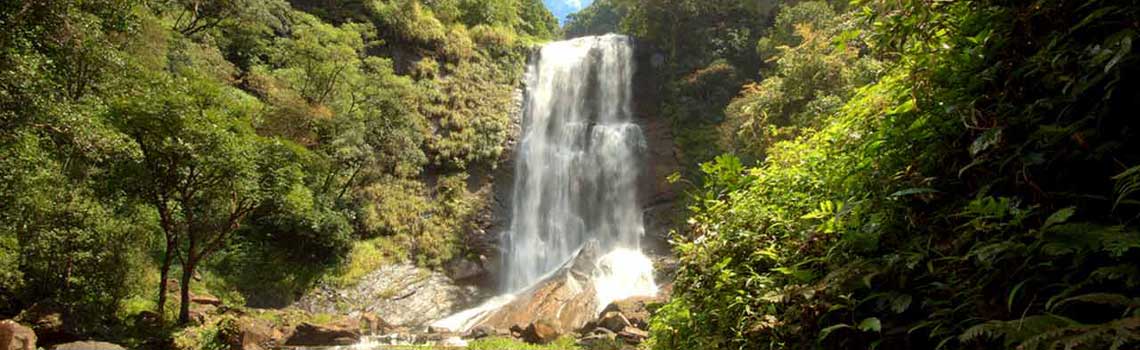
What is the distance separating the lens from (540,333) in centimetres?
1346

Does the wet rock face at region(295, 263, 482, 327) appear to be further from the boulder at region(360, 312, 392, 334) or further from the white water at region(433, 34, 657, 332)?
the white water at region(433, 34, 657, 332)

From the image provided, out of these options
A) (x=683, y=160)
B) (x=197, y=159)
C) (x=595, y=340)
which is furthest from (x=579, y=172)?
(x=197, y=159)

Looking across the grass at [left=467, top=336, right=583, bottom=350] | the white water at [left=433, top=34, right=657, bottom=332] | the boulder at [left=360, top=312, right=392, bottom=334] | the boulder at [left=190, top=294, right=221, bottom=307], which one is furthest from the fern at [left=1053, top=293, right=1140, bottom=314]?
the white water at [left=433, top=34, right=657, bottom=332]

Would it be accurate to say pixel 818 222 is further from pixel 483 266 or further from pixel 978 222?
pixel 483 266

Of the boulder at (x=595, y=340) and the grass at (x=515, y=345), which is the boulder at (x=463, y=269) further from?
the boulder at (x=595, y=340)

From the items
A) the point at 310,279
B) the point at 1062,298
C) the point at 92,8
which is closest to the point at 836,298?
the point at 1062,298

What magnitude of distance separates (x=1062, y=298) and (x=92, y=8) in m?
12.1

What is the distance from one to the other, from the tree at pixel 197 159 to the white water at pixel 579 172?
7.75 meters

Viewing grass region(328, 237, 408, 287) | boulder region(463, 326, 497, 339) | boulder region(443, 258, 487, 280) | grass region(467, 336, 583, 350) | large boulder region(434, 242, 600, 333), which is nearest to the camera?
grass region(467, 336, 583, 350)

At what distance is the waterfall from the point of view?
74.0 feet

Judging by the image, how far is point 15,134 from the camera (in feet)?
23.9

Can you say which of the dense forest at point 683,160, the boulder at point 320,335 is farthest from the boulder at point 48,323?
the boulder at point 320,335

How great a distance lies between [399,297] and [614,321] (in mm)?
8415

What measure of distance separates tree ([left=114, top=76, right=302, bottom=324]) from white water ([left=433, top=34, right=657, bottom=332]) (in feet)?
25.4
